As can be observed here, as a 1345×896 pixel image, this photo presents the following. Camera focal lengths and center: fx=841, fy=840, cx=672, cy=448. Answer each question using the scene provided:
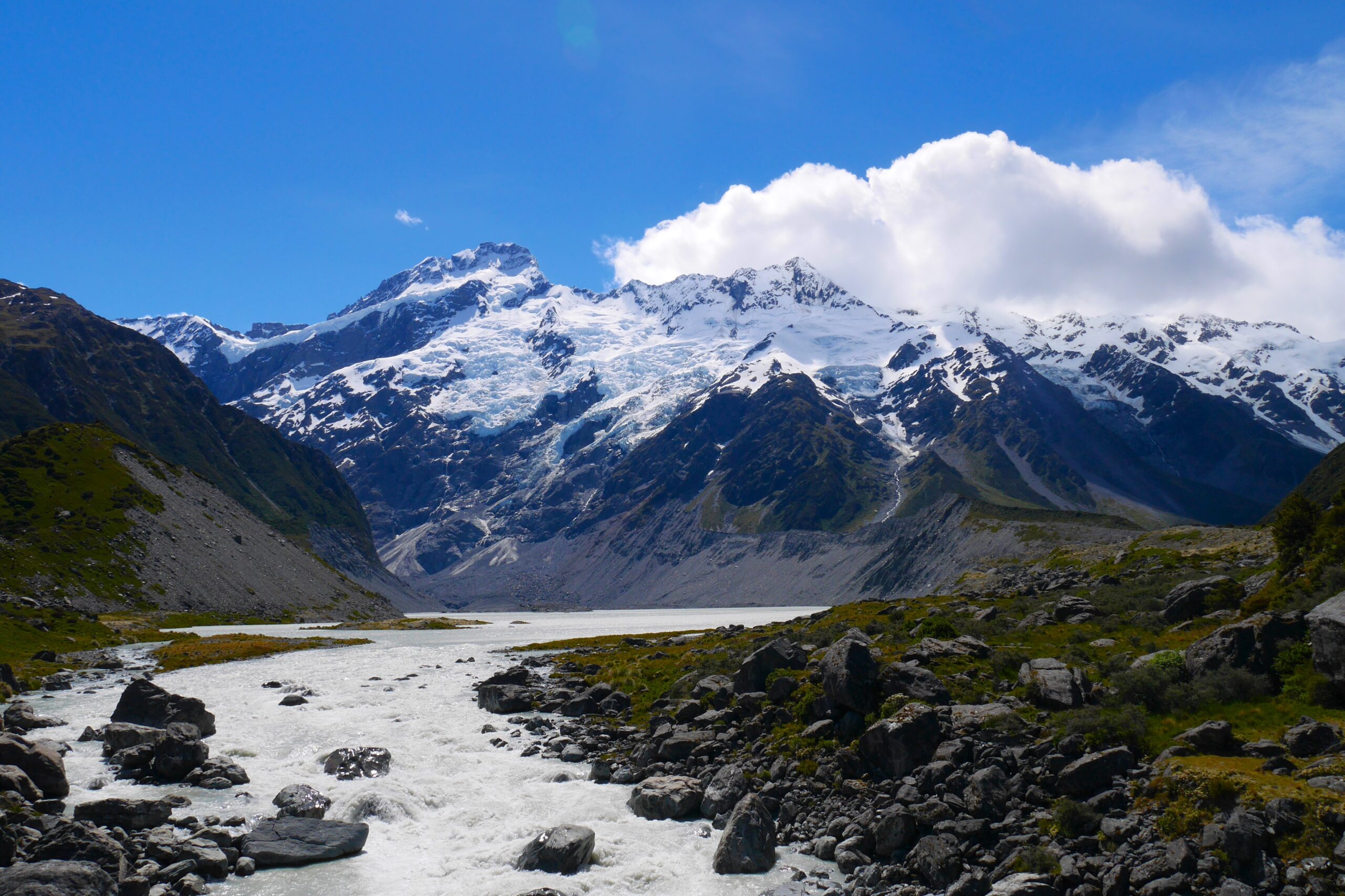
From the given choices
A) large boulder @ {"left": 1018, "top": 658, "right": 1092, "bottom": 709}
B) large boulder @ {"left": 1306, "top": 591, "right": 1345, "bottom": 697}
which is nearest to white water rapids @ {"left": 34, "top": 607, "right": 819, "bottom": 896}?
large boulder @ {"left": 1018, "top": 658, "right": 1092, "bottom": 709}

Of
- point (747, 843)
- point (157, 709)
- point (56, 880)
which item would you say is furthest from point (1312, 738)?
point (157, 709)

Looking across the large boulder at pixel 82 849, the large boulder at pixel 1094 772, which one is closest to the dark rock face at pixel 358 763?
the large boulder at pixel 82 849

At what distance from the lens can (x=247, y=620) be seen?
452ft

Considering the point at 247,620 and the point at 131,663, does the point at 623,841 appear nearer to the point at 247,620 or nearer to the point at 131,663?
the point at 131,663

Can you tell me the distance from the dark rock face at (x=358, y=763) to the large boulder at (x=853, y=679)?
2056 cm

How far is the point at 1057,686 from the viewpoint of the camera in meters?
32.8

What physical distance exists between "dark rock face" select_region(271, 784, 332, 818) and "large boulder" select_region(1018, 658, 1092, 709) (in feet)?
92.9

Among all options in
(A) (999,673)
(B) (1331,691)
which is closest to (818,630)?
(A) (999,673)

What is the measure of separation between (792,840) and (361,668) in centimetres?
5646

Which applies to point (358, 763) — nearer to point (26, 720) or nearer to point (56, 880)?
point (56, 880)

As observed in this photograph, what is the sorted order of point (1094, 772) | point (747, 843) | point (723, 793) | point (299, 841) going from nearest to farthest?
point (1094, 772) < point (747, 843) < point (299, 841) < point (723, 793)

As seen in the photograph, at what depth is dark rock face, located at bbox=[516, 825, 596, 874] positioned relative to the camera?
93.5 feet

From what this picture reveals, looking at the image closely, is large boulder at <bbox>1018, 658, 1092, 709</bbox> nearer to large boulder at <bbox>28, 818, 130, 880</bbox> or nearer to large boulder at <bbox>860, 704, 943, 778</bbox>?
large boulder at <bbox>860, 704, 943, 778</bbox>

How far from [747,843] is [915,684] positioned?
11.2 meters
